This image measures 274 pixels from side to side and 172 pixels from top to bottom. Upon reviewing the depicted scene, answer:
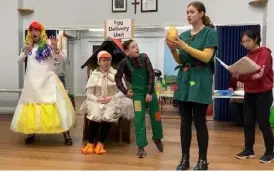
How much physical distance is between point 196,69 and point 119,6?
357 centimetres

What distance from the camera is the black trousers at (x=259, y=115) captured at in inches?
107

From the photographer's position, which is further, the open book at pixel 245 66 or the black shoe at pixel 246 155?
the black shoe at pixel 246 155

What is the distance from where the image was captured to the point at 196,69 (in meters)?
2.24

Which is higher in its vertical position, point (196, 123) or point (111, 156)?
point (196, 123)

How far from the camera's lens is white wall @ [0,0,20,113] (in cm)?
570

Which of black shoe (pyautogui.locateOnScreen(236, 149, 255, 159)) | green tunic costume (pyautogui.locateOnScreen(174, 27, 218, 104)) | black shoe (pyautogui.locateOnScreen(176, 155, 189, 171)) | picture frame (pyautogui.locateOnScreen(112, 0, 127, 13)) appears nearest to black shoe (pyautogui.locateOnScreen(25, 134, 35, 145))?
black shoe (pyautogui.locateOnScreen(176, 155, 189, 171))

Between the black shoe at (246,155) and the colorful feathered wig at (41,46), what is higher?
the colorful feathered wig at (41,46)

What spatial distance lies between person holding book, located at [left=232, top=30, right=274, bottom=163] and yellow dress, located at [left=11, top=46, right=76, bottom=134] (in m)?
1.74

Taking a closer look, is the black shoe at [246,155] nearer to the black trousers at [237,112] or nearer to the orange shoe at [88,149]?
the orange shoe at [88,149]

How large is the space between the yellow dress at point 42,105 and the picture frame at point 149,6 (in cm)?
238

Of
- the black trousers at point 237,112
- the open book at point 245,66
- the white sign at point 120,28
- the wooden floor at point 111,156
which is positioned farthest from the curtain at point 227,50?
the open book at point 245,66

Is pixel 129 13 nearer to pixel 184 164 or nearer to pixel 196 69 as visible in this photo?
pixel 196 69

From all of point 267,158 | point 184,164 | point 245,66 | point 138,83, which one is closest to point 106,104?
point 138,83

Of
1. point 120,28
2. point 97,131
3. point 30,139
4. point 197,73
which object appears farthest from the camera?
point 120,28
